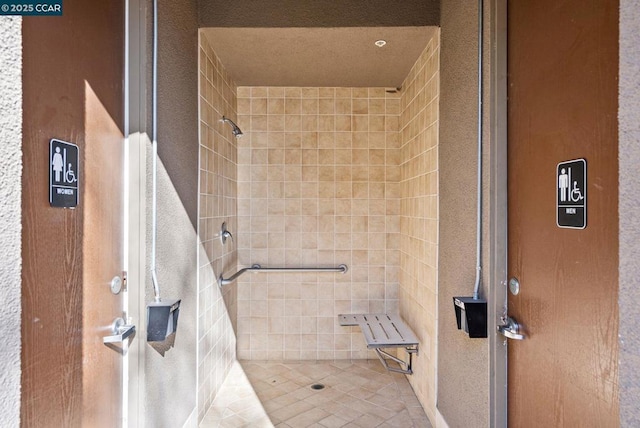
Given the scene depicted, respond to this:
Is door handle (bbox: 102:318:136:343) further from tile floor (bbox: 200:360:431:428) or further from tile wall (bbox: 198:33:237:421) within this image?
tile floor (bbox: 200:360:431:428)

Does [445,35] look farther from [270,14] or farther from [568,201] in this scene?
[568,201]

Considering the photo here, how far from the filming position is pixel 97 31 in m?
1.23

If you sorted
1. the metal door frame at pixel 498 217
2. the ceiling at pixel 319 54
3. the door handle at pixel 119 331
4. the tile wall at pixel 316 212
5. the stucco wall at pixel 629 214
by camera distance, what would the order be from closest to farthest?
the stucco wall at pixel 629 214
the door handle at pixel 119 331
the metal door frame at pixel 498 217
the ceiling at pixel 319 54
the tile wall at pixel 316 212

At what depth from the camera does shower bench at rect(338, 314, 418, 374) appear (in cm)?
231

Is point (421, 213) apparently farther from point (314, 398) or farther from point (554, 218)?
point (314, 398)

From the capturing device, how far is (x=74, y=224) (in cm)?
110

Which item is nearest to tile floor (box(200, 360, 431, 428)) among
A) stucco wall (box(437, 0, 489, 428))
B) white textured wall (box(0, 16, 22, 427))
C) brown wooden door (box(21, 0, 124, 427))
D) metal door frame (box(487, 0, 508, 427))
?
stucco wall (box(437, 0, 489, 428))

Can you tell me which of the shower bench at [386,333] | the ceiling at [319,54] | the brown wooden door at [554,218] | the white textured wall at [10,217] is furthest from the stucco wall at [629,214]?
the shower bench at [386,333]

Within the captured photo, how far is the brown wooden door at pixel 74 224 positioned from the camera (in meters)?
0.92

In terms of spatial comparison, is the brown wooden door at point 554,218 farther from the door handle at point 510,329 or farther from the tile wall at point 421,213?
the tile wall at point 421,213

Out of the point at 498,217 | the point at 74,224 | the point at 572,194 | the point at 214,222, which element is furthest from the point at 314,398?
the point at 572,194

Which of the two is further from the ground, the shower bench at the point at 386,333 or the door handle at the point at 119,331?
the door handle at the point at 119,331

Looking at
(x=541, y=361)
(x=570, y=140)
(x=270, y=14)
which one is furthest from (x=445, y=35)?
(x=541, y=361)

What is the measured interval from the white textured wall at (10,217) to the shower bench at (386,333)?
6.05 feet
